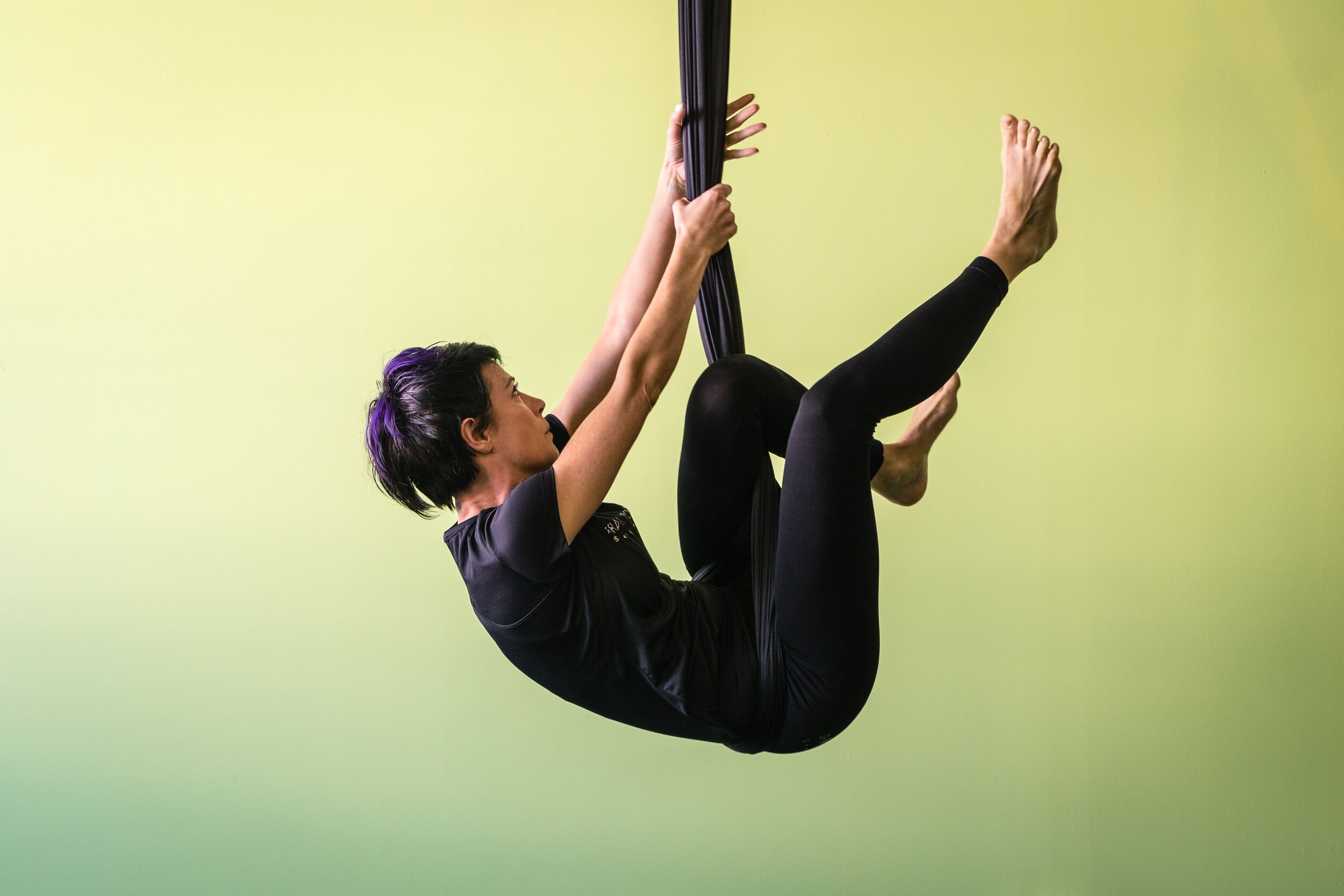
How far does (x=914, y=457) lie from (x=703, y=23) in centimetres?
71

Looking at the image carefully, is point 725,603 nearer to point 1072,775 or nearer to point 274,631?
point 1072,775

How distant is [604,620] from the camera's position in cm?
124

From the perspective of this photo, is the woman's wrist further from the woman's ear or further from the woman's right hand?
the woman's ear

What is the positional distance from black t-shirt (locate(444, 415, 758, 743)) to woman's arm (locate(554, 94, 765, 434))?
247 mm

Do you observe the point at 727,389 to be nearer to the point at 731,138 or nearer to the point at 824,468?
the point at 824,468

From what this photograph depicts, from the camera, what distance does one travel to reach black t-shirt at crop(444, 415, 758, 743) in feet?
3.86

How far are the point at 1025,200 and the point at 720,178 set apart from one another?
1.24ft

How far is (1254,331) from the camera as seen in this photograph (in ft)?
6.52

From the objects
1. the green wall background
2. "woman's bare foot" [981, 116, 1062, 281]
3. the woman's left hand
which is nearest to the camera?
"woman's bare foot" [981, 116, 1062, 281]

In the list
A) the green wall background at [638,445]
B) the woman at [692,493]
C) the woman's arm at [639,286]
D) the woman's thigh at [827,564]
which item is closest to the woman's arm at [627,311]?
the woman's arm at [639,286]

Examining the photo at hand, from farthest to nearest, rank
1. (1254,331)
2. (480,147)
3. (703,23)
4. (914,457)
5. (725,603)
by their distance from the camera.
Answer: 1. (480,147)
2. (1254,331)
3. (914,457)
4. (725,603)
5. (703,23)

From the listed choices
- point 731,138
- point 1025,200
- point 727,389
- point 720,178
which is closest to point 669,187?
point 731,138

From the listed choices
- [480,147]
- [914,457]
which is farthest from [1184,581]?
[480,147]

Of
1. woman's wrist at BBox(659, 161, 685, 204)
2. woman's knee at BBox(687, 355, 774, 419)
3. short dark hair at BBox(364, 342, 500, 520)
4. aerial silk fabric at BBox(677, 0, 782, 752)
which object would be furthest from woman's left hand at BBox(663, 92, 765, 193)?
short dark hair at BBox(364, 342, 500, 520)
